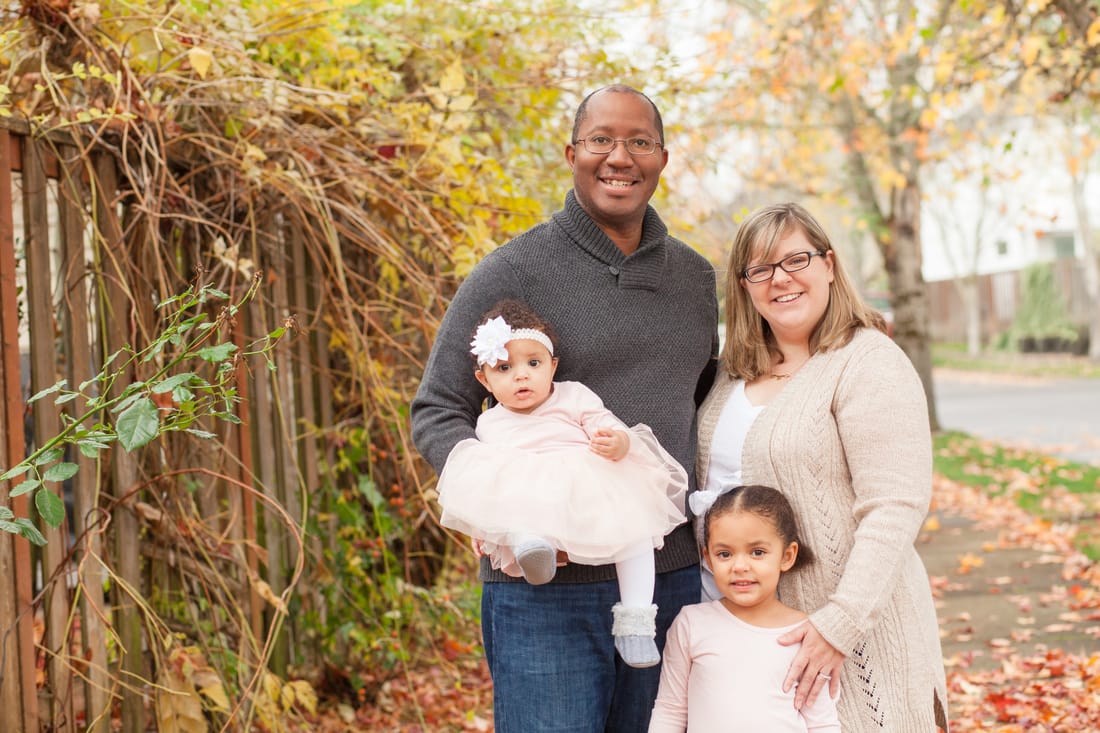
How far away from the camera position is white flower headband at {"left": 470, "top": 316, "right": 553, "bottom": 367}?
87.6 inches

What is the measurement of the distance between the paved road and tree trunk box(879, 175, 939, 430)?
1.64m

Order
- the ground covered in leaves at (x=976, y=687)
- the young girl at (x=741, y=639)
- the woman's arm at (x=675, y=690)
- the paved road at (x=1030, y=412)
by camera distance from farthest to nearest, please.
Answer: the paved road at (x=1030, y=412), the ground covered in leaves at (x=976, y=687), the woman's arm at (x=675, y=690), the young girl at (x=741, y=639)

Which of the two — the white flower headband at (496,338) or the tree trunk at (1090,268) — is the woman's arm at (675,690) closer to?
the white flower headband at (496,338)

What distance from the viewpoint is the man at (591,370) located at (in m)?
2.29

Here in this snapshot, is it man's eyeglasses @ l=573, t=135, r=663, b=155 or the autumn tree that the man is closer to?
man's eyeglasses @ l=573, t=135, r=663, b=155

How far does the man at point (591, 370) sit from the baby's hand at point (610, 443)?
0.20 metres

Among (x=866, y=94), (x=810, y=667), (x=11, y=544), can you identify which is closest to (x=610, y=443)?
(x=810, y=667)

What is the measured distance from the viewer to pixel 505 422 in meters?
2.30

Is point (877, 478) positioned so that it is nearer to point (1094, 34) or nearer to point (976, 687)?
point (976, 687)

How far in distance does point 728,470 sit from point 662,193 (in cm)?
207

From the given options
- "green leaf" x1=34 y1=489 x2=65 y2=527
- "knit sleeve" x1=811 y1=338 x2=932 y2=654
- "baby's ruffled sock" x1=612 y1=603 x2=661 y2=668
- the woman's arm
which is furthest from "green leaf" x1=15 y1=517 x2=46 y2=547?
"knit sleeve" x1=811 y1=338 x2=932 y2=654

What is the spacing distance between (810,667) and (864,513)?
1.14 ft

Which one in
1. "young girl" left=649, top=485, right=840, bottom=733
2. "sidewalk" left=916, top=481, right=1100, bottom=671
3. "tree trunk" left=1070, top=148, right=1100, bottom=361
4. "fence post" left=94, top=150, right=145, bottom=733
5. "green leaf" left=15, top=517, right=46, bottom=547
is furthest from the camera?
"tree trunk" left=1070, top=148, right=1100, bottom=361

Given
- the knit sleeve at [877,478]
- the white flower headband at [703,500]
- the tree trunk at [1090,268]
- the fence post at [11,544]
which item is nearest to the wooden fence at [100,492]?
the fence post at [11,544]
